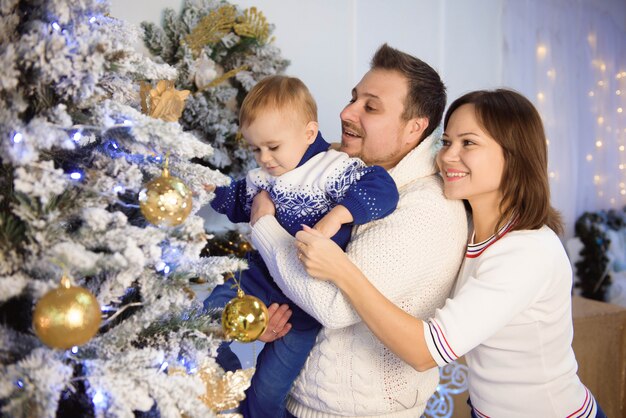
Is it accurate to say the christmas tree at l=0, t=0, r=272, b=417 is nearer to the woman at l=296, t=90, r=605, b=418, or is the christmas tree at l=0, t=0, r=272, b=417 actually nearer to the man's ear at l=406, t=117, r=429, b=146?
the woman at l=296, t=90, r=605, b=418

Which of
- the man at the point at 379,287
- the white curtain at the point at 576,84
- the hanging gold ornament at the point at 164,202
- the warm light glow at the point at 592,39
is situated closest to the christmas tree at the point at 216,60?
the man at the point at 379,287

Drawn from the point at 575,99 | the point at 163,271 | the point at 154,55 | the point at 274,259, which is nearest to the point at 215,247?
the point at 154,55

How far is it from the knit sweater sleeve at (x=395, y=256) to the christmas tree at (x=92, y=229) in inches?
11.2

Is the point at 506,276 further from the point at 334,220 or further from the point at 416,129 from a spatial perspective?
the point at 416,129

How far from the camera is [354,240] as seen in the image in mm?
1340

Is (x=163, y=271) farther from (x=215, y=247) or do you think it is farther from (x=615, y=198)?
(x=615, y=198)

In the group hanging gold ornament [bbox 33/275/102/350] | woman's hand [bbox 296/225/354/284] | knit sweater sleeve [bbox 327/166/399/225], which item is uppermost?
hanging gold ornament [bbox 33/275/102/350]

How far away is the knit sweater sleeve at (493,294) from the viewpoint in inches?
48.2

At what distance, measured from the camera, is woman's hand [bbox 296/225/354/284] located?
1.20 m

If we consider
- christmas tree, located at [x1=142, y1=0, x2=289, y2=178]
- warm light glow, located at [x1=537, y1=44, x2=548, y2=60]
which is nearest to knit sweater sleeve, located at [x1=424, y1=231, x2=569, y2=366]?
christmas tree, located at [x1=142, y1=0, x2=289, y2=178]

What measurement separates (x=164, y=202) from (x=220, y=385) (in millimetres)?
391

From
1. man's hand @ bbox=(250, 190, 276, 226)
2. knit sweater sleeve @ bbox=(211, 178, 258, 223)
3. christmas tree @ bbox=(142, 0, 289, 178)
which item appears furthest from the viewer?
christmas tree @ bbox=(142, 0, 289, 178)

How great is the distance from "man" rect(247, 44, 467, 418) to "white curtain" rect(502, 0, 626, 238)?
3.00 metres

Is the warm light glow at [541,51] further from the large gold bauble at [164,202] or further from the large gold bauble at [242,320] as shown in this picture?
the large gold bauble at [164,202]
